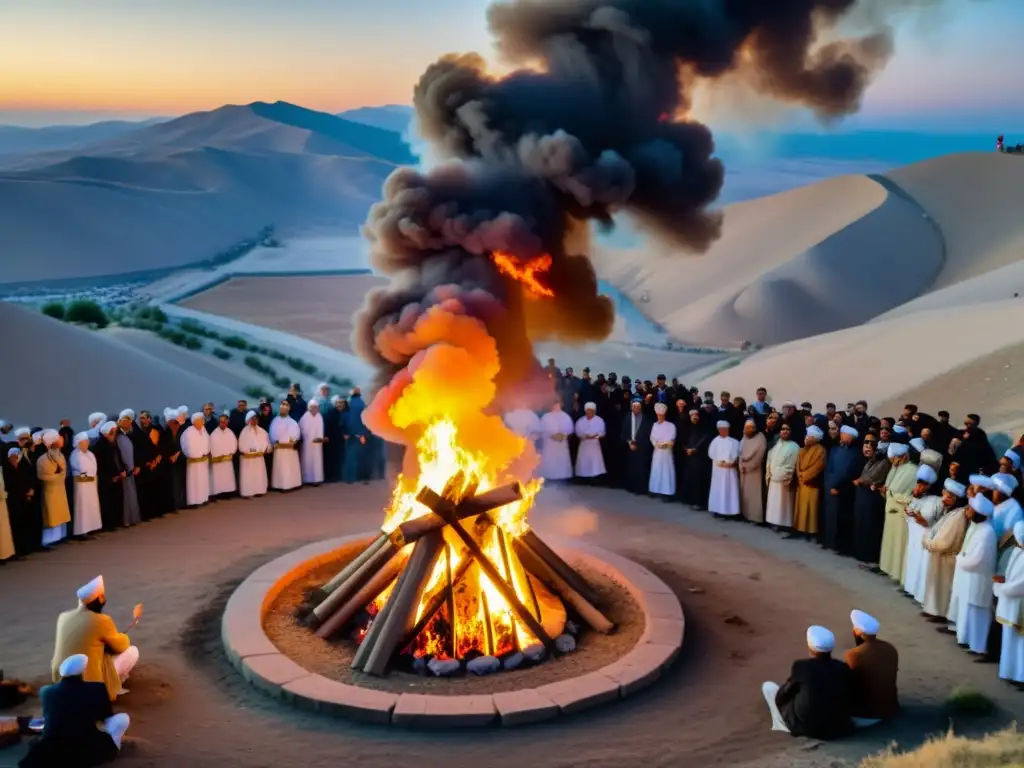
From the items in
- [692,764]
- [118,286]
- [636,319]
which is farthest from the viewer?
[118,286]

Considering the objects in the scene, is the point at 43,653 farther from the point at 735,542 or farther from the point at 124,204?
the point at 124,204

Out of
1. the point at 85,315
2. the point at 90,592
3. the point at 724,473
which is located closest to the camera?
the point at 90,592

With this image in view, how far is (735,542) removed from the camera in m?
12.9

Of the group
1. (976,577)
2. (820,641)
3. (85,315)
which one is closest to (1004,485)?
(976,577)

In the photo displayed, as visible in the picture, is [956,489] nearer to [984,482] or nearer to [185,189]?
[984,482]

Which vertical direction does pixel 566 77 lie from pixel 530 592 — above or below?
above

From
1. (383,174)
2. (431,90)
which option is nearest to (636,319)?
(431,90)

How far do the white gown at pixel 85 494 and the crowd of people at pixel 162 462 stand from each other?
0.01 meters

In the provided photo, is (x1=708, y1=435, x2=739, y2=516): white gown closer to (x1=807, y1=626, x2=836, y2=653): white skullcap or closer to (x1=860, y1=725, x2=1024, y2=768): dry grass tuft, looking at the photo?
(x1=807, y1=626, x2=836, y2=653): white skullcap

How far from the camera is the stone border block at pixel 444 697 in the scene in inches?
307

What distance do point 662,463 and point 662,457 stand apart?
10cm

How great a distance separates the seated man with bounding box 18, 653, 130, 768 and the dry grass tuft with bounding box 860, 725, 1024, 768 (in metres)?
5.29

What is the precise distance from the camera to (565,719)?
7.93 meters

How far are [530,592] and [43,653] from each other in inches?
180
